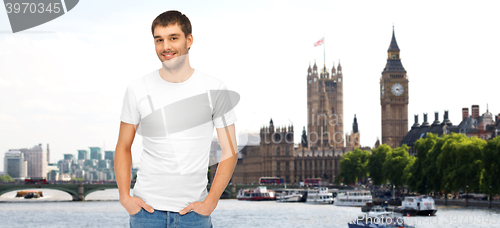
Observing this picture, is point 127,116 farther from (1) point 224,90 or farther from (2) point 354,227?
(2) point 354,227

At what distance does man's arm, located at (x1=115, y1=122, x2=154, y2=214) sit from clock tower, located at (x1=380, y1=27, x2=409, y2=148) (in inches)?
5273

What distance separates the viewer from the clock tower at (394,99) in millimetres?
135738

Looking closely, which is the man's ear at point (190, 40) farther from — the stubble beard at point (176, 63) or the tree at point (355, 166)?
the tree at point (355, 166)

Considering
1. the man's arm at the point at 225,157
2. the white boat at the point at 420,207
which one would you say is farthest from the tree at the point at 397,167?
the man's arm at the point at 225,157

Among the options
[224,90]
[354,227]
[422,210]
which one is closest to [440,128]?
[422,210]

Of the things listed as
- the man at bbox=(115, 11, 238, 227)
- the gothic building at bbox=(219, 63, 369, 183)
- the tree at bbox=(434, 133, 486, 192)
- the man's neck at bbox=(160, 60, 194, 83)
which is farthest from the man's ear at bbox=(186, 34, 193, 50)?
the gothic building at bbox=(219, 63, 369, 183)

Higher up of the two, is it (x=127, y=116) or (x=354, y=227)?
(x=127, y=116)

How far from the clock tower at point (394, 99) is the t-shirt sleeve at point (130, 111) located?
440ft

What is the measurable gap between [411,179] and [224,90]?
6735 cm

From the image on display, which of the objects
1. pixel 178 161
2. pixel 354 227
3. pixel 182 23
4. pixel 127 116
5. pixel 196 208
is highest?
pixel 182 23

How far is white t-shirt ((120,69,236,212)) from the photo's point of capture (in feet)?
12.8

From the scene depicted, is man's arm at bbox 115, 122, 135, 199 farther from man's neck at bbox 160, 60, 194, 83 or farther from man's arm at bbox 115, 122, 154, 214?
man's neck at bbox 160, 60, 194, 83

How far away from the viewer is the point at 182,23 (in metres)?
3.96

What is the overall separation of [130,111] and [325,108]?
159m
